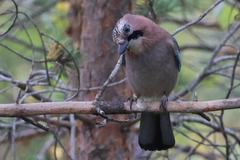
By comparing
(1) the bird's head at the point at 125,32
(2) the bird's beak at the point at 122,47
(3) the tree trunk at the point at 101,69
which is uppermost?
(1) the bird's head at the point at 125,32

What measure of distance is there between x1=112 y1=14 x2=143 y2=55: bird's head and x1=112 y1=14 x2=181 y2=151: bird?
57mm

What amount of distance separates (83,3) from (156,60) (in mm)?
820

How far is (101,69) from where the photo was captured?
10.5 feet

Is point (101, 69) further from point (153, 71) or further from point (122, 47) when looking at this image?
point (122, 47)

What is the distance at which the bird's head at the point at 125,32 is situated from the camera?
240 cm

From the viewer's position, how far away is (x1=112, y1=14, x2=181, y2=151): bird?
2715mm

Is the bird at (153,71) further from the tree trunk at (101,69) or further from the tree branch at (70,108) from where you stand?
the tree branch at (70,108)

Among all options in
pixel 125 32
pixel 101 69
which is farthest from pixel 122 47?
pixel 101 69

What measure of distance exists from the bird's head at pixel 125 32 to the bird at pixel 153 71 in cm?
6

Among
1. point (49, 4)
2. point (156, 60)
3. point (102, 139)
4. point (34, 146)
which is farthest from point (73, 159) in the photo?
point (49, 4)

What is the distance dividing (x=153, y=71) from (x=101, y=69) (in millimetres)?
513

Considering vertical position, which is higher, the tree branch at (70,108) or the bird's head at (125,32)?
the bird's head at (125,32)

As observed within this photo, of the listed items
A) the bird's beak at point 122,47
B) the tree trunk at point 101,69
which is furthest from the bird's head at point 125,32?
the tree trunk at point 101,69

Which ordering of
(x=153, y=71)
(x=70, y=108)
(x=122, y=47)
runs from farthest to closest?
(x=153, y=71)
(x=122, y=47)
(x=70, y=108)
